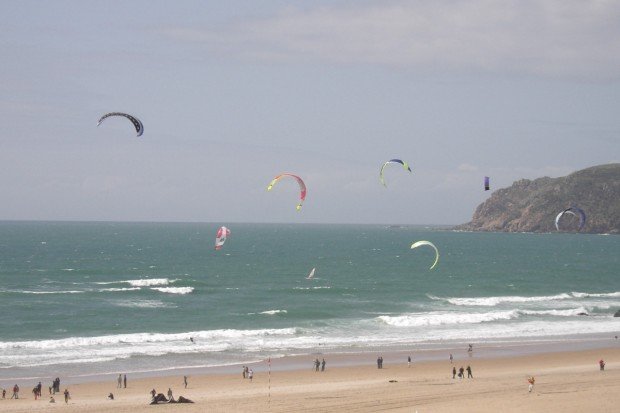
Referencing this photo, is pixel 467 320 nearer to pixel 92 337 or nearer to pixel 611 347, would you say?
pixel 611 347

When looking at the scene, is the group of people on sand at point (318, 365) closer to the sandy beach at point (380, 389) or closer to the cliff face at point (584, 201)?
the sandy beach at point (380, 389)

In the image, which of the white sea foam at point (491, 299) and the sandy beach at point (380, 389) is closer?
the sandy beach at point (380, 389)

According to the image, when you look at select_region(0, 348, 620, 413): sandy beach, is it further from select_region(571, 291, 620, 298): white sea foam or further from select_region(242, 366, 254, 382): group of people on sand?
select_region(571, 291, 620, 298): white sea foam

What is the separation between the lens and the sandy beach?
23031 mm

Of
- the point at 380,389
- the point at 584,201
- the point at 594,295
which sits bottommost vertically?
the point at 380,389

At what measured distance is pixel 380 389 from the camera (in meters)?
25.8

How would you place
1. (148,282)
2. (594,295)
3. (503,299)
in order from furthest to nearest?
(148,282), (594,295), (503,299)

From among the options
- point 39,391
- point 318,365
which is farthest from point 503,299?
point 39,391

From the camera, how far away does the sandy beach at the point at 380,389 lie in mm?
23031

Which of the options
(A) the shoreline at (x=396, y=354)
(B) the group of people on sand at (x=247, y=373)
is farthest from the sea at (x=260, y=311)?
(B) the group of people on sand at (x=247, y=373)

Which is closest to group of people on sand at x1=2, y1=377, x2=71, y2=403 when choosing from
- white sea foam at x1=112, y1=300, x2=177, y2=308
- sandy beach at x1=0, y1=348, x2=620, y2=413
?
sandy beach at x1=0, y1=348, x2=620, y2=413

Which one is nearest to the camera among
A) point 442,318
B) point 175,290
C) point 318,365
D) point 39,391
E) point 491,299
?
point 39,391

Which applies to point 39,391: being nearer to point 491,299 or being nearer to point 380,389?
point 380,389

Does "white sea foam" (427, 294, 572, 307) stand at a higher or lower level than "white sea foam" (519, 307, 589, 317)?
higher
